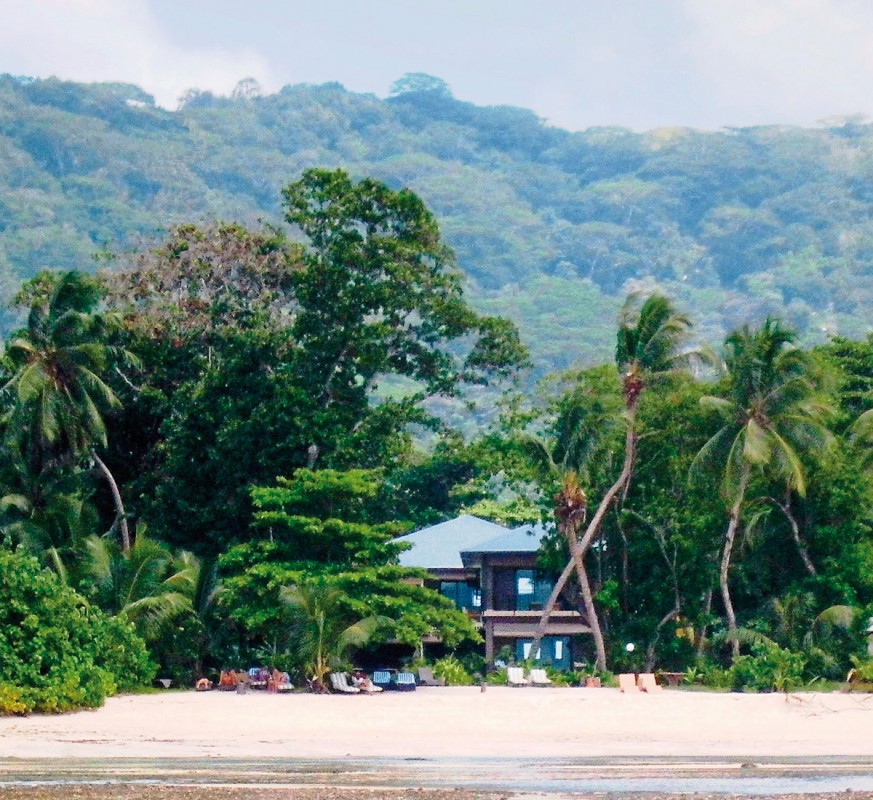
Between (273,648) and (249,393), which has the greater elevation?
(249,393)

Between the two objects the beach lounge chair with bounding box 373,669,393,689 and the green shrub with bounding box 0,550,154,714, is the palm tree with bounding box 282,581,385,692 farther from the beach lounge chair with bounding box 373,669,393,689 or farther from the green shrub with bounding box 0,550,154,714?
the green shrub with bounding box 0,550,154,714

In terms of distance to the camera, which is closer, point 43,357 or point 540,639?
point 43,357

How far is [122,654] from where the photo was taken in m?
30.7

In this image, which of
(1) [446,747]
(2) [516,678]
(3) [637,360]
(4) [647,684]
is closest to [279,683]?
(2) [516,678]

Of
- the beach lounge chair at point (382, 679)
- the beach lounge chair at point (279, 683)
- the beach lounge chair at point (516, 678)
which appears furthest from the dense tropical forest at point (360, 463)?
the beach lounge chair at point (516, 678)

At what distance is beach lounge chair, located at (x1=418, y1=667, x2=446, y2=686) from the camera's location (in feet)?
115

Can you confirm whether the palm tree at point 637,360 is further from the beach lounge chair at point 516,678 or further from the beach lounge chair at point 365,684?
the beach lounge chair at point 365,684

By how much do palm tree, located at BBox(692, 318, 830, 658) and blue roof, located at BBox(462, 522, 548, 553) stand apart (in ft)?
20.8

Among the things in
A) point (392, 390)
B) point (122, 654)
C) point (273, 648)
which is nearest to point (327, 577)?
point (273, 648)

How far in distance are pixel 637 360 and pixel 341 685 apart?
11343mm

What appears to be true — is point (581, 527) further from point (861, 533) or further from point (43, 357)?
point (43, 357)

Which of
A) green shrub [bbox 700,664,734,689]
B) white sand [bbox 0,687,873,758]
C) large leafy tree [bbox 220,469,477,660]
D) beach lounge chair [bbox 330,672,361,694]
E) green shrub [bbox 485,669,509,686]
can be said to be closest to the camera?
white sand [bbox 0,687,873,758]

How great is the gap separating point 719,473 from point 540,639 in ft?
21.8

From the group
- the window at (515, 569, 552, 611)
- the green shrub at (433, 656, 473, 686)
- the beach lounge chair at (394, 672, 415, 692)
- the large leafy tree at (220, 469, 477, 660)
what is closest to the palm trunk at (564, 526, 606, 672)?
the green shrub at (433, 656, 473, 686)
